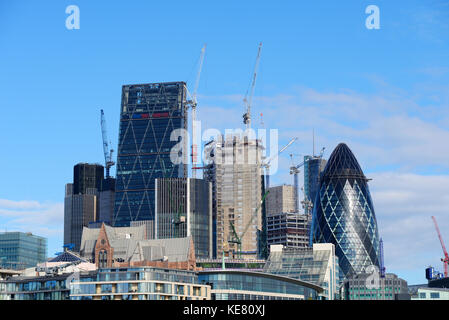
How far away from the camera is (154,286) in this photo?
19525 centimetres

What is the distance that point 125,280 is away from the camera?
195 m
